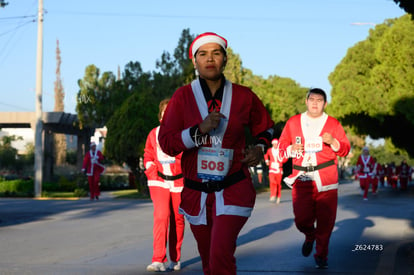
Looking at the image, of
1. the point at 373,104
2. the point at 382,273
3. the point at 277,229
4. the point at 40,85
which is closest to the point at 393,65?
the point at 373,104

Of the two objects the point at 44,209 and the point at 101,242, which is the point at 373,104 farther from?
the point at 101,242

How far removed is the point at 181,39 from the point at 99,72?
14.5 feet

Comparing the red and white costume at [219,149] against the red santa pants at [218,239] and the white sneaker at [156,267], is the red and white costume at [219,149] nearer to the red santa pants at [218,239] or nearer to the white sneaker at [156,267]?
the red santa pants at [218,239]

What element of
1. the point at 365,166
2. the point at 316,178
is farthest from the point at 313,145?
the point at 365,166

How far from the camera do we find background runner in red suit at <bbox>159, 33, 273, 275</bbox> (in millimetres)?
5008

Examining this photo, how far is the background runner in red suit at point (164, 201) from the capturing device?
8.51 m

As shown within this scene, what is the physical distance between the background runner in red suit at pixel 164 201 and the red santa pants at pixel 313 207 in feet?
4.51

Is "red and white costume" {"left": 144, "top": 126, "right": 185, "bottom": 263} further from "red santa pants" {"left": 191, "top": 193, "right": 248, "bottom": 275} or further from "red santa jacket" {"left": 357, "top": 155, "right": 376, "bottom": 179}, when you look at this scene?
"red santa jacket" {"left": 357, "top": 155, "right": 376, "bottom": 179}

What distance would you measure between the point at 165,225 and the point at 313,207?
5.76 ft

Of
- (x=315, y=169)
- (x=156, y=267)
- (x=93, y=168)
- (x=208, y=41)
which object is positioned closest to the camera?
(x=208, y=41)

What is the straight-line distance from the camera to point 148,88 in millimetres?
33156

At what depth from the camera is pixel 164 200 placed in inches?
342

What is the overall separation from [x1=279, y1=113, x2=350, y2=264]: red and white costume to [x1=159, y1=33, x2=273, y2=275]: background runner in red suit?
343 centimetres

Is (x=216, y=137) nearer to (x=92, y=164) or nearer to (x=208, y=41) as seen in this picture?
(x=208, y=41)
